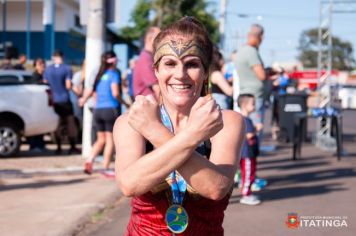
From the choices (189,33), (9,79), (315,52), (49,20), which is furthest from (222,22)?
(315,52)

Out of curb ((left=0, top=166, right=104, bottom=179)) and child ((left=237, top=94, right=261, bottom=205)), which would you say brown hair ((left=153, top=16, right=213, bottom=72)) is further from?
curb ((left=0, top=166, right=104, bottom=179))

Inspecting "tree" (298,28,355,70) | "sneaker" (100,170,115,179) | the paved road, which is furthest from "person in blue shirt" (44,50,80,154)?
"tree" (298,28,355,70)

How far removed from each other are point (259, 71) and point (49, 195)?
331 cm

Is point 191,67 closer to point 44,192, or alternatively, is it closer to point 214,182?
point 214,182

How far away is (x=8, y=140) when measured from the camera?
36.8ft

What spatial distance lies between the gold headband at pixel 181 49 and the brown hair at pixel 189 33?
0.03m

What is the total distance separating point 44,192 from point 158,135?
587 cm

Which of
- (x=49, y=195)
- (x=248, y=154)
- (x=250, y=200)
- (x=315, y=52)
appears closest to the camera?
(x=250, y=200)

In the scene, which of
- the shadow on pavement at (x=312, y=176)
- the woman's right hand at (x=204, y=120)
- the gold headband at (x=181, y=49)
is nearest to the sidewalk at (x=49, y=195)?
the shadow on pavement at (x=312, y=176)

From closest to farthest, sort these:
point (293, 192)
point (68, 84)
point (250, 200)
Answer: point (250, 200) → point (293, 192) → point (68, 84)

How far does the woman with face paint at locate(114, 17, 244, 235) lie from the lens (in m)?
2.20

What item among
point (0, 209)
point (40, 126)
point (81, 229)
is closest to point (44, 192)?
point (0, 209)

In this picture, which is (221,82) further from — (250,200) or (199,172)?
(199,172)

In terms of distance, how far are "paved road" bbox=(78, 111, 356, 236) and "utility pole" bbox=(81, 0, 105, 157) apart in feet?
9.96
